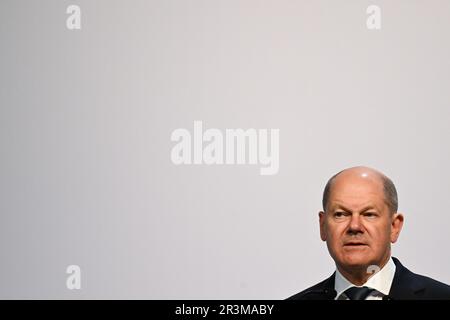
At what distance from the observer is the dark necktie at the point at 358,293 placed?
2.60 m

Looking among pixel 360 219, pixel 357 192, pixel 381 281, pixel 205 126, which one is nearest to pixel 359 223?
pixel 360 219

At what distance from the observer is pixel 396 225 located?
2645 mm

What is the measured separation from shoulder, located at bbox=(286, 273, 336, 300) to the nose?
0.23 m

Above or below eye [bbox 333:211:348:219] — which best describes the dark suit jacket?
below

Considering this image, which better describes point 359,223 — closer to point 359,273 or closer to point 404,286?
point 359,273

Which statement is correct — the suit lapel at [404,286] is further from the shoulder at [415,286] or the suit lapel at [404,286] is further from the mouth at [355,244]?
the mouth at [355,244]

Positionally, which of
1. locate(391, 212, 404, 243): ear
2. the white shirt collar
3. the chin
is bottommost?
the white shirt collar

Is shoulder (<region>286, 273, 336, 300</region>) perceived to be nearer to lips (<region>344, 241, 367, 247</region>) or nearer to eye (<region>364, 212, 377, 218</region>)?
lips (<region>344, 241, 367, 247</region>)

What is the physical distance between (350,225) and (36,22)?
153 cm

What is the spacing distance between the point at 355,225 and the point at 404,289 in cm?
32

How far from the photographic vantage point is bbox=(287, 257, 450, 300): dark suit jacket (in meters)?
2.59

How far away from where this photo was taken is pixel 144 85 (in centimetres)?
281

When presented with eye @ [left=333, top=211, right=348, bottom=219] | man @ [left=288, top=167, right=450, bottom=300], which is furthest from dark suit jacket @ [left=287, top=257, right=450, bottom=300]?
eye @ [left=333, top=211, right=348, bottom=219]
